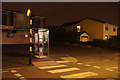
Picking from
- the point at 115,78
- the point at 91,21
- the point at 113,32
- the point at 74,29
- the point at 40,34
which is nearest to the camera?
the point at 115,78

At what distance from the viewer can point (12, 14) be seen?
28250 millimetres

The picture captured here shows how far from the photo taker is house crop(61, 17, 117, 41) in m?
30.1

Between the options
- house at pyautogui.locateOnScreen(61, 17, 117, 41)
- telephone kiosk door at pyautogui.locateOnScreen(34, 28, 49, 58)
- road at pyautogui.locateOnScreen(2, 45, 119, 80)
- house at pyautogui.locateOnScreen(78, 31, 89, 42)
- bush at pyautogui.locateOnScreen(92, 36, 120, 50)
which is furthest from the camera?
house at pyautogui.locateOnScreen(61, 17, 117, 41)

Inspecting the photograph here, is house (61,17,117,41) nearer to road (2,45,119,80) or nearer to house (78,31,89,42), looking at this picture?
house (78,31,89,42)

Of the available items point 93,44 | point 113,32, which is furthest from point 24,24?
point 113,32

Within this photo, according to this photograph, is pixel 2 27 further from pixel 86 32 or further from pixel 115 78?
pixel 115 78

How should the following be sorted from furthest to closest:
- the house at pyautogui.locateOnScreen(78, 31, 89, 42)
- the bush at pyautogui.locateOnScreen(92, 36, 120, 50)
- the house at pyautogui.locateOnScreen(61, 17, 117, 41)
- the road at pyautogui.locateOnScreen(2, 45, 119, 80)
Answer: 1. the house at pyautogui.locateOnScreen(61, 17, 117, 41)
2. the house at pyautogui.locateOnScreen(78, 31, 89, 42)
3. the bush at pyautogui.locateOnScreen(92, 36, 120, 50)
4. the road at pyautogui.locateOnScreen(2, 45, 119, 80)

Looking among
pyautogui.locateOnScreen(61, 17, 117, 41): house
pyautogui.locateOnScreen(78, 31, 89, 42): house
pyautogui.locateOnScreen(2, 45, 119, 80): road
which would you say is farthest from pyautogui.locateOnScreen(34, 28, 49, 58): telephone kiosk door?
pyautogui.locateOnScreen(61, 17, 117, 41): house

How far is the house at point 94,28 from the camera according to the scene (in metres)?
30.1

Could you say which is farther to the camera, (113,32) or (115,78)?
(113,32)

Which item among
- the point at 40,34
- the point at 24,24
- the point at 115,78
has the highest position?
the point at 24,24

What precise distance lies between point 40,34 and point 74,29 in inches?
699

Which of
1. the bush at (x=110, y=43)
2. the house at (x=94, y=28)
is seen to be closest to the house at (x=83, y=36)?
the house at (x=94, y=28)

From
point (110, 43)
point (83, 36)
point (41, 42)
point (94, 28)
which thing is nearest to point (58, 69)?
point (41, 42)
